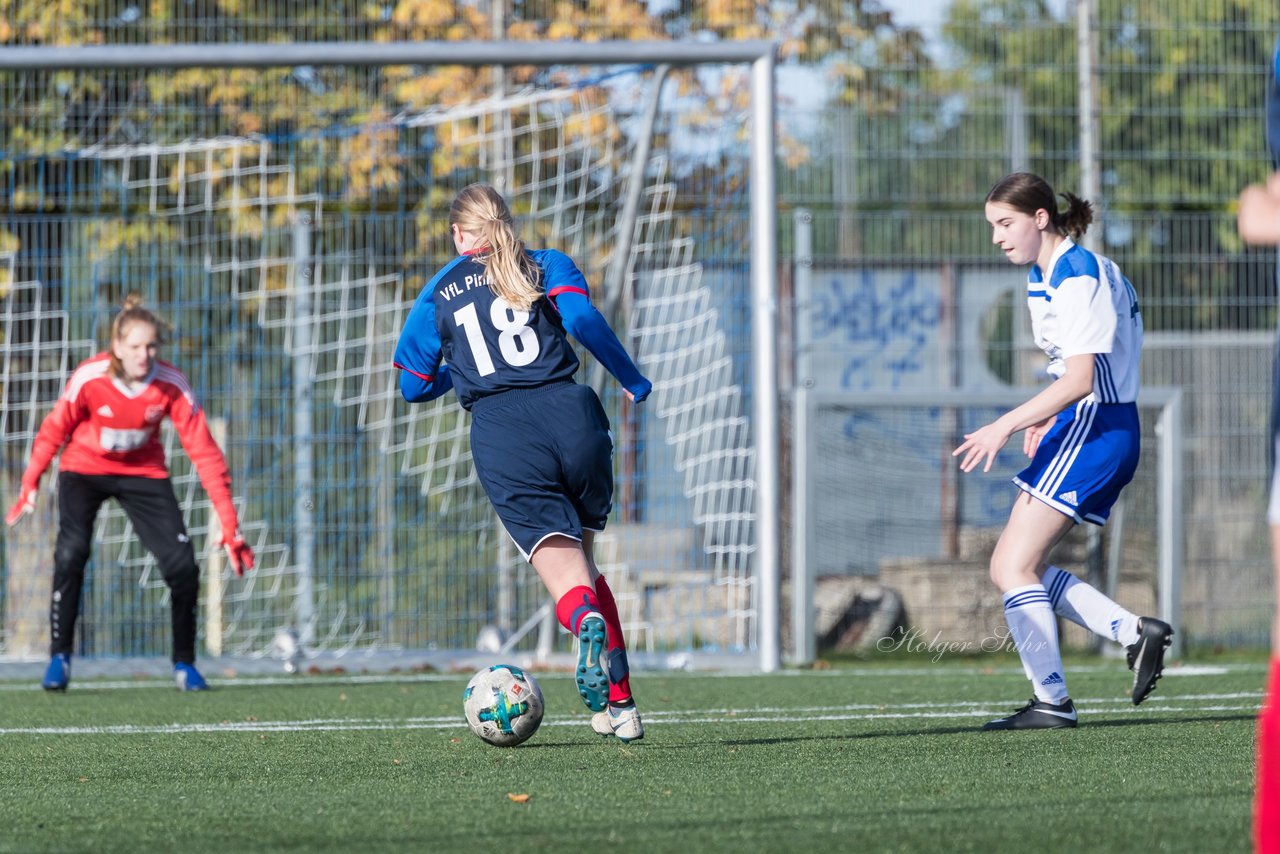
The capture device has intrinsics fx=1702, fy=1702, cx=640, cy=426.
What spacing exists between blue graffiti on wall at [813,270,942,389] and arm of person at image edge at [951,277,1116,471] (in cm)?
533

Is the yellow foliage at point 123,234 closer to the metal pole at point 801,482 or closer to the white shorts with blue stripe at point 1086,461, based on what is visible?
the metal pole at point 801,482

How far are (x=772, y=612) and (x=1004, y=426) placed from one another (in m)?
3.84

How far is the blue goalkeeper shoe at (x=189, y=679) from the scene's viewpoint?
7.90 metres

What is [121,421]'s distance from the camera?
7.77 m

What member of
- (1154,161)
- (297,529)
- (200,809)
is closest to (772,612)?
(297,529)

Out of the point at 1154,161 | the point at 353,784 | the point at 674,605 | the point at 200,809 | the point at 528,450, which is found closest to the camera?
the point at 200,809

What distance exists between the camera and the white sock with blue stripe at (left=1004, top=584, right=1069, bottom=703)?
5.45 meters

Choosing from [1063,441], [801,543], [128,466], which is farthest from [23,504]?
[1063,441]

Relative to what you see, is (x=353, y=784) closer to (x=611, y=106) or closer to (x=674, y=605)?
(x=674, y=605)

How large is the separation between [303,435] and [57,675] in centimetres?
242

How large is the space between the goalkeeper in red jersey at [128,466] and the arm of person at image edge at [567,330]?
2606 millimetres

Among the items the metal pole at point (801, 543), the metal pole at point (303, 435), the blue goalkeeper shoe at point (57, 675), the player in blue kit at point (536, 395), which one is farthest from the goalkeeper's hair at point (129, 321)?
the metal pole at point (801, 543)

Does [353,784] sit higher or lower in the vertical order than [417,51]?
lower

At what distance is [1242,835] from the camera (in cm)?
335
